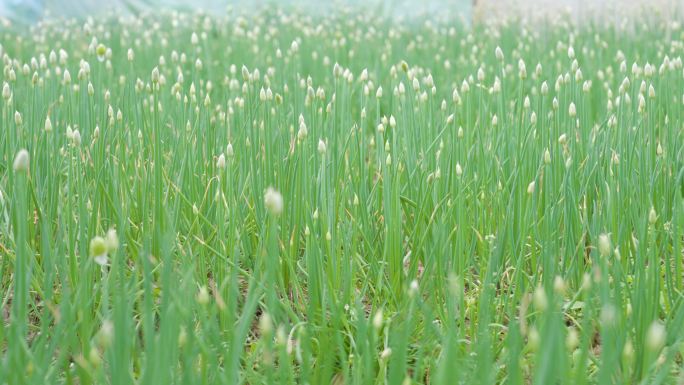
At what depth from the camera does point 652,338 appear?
111 centimetres

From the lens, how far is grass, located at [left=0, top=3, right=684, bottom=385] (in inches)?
50.1

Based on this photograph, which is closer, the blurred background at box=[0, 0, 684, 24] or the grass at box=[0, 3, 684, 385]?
the grass at box=[0, 3, 684, 385]

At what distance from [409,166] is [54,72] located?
1430mm

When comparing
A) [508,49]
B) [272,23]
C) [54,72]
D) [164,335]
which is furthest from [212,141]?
[272,23]

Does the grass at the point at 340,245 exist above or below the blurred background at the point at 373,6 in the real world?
above

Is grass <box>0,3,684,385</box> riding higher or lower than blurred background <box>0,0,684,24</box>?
higher

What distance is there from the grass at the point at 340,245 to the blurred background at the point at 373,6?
15.9 feet

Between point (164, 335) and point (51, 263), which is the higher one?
point (164, 335)

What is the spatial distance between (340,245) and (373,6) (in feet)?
24.2

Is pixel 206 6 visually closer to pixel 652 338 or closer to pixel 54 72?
pixel 54 72

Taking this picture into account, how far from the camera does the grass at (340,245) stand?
1.27 m

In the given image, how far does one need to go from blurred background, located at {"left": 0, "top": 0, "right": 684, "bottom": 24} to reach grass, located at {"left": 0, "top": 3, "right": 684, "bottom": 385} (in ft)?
15.9

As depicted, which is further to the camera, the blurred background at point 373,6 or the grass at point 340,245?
the blurred background at point 373,6

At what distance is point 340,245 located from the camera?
76.3 inches
